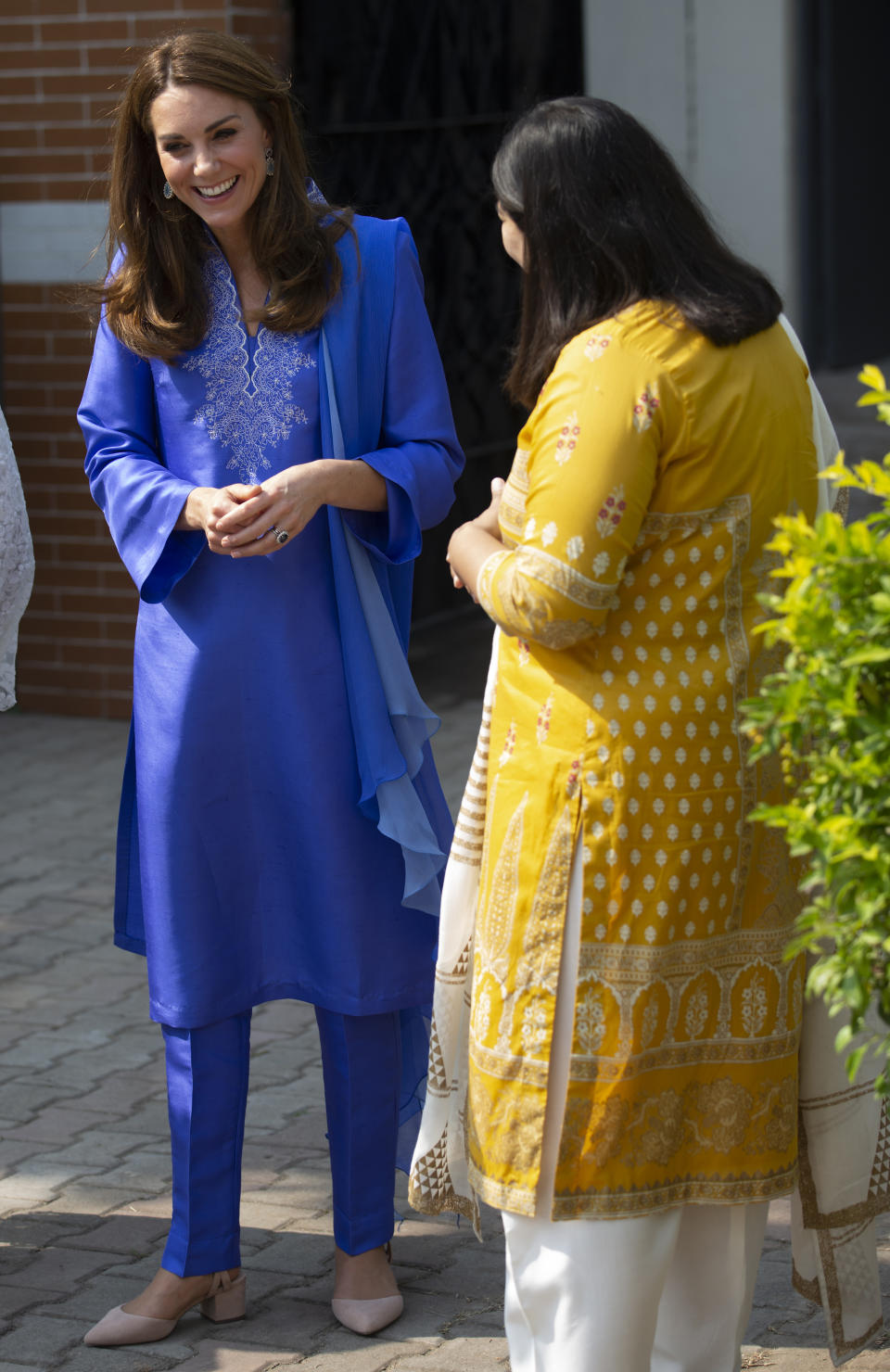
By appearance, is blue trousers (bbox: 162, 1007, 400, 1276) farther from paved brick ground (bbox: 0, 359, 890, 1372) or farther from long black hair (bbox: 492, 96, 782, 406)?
long black hair (bbox: 492, 96, 782, 406)

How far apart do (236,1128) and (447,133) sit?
252 inches

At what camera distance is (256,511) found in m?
2.91

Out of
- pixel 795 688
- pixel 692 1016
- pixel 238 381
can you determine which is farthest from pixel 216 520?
pixel 795 688

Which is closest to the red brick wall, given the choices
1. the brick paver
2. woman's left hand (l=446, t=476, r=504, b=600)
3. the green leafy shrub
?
the brick paver

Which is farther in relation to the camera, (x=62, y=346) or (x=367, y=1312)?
(x=62, y=346)

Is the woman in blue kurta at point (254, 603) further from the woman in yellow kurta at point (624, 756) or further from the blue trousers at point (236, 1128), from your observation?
the woman in yellow kurta at point (624, 756)

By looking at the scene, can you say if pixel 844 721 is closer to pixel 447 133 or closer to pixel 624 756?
pixel 624 756

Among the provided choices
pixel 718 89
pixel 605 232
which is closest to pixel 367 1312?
pixel 605 232

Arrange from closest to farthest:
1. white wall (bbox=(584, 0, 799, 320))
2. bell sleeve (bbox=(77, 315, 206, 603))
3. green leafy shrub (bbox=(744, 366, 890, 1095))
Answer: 1. green leafy shrub (bbox=(744, 366, 890, 1095))
2. bell sleeve (bbox=(77, 315, 206, 603))
3. white wall (bbox=(584, 0, 799, 320))

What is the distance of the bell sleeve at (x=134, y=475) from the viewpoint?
3.03m

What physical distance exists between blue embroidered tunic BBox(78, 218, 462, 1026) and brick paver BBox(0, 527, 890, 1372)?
1.91 ft

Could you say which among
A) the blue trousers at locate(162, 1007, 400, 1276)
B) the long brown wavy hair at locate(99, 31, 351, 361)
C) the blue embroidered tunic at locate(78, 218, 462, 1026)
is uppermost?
the long brown wavy hair at locate(99, 31, 351, 361)

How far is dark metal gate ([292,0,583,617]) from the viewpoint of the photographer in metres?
7.57

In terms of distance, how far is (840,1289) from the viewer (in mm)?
2779
